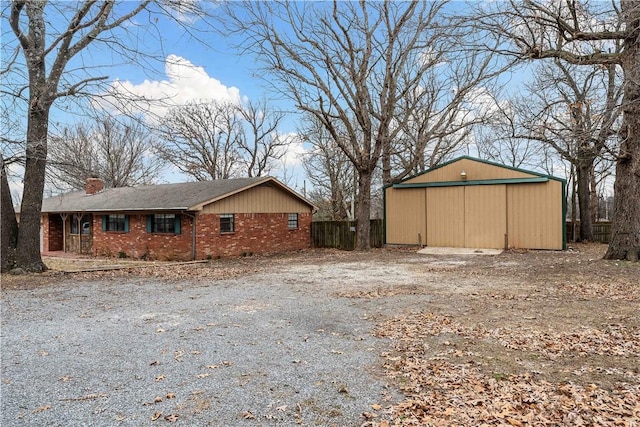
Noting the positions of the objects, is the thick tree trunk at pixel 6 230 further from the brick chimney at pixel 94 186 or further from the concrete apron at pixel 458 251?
the concrete apron at pixel 458 251

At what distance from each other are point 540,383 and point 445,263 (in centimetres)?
927

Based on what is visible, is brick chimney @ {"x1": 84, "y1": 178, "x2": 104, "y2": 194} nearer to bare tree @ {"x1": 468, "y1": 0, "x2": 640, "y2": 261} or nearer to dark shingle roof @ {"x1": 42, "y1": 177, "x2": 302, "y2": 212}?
dark shingle roof @ {"x1": 42, "y1": 177, "x2": 302, "y2": 212}

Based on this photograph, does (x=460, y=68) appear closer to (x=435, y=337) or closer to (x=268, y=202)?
(x=268, y=202)

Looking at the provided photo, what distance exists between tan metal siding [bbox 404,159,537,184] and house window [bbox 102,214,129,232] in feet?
41.6

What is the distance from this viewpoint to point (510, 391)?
342cm

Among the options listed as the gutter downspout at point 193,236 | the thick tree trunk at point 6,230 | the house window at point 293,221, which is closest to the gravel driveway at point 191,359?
the thick tree trunk at point 6,230

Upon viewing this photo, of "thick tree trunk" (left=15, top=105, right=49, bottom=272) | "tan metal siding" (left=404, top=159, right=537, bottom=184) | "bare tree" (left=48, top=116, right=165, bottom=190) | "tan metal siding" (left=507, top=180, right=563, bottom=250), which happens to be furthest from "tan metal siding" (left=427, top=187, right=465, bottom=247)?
"bare tree" (left=48, top=116, right=165, bottom=190)

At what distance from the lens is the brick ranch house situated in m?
15.7

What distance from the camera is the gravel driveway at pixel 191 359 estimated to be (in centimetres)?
323

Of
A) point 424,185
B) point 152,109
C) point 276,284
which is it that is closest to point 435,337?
point 276,284

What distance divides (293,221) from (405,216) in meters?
5.30

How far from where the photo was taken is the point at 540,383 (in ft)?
11.7

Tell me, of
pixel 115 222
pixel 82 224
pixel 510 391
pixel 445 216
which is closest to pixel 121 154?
pixel 82 224

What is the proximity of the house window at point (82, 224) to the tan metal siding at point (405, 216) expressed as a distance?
1431cm
